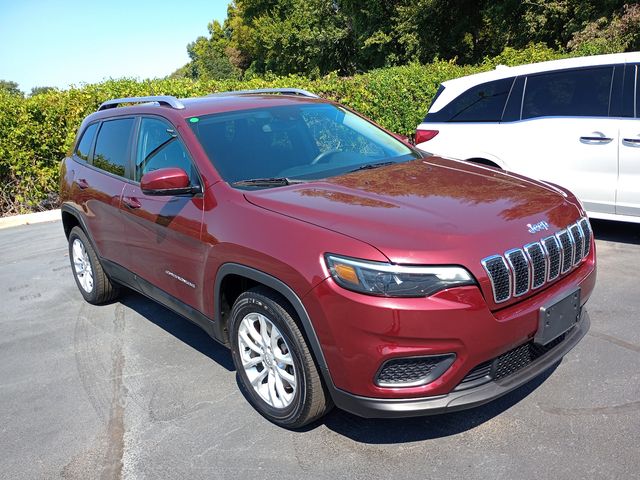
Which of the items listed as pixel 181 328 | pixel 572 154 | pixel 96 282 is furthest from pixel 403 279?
pixel 572 154

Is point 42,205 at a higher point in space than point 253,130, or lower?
lower

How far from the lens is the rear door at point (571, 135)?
576 cm

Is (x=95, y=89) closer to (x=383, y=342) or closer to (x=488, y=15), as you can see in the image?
(x=383, y=342)

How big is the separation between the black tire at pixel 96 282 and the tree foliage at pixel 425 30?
566 inches

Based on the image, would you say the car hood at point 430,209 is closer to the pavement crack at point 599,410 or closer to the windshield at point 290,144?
the windshield at point 290,144

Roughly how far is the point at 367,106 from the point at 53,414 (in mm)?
9124

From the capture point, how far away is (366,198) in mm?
3164

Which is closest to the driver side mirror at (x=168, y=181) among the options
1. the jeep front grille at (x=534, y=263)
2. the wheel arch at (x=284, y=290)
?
the wheel arch at (x=284, y=290)

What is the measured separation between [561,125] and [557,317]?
366 centimetres

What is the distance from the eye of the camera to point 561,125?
6.01 m

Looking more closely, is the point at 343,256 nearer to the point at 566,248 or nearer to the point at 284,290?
the point at 284,290

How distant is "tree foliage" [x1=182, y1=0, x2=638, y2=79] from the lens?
63.3 feet

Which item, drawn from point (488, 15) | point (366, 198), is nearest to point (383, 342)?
point (366, 198)

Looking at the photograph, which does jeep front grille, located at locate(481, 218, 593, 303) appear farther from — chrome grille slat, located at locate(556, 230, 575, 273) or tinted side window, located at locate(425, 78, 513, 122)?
tinted side window, located at locate(425, 78, 513, 122)
